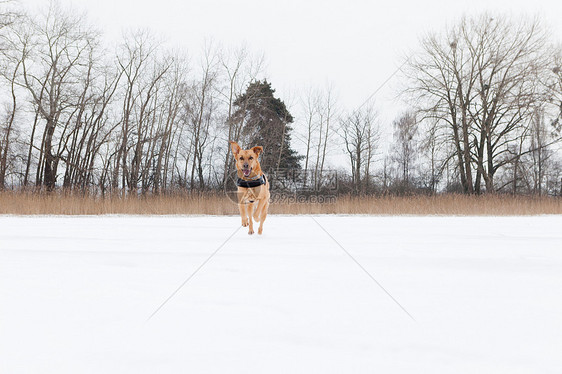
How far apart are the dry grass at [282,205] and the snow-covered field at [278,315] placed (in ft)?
28.8

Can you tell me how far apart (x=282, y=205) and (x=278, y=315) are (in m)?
11.0

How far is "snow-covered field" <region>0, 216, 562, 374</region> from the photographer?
3.93ft

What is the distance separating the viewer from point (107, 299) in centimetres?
187

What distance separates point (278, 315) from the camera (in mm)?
1643

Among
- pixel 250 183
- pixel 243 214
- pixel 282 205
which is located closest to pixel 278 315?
pixel 250 183

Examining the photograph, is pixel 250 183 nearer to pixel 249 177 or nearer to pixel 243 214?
pixel 249 177

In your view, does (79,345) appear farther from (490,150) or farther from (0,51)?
(490,150)

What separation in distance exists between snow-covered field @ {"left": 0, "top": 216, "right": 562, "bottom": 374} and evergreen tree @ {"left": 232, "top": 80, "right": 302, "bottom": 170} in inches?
Result: 766

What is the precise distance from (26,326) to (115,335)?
1.47 ft

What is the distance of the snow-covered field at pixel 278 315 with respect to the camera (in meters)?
1.20

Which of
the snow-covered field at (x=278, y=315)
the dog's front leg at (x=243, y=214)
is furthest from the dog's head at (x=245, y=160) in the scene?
the snow-covered field at (x=278, y=315)

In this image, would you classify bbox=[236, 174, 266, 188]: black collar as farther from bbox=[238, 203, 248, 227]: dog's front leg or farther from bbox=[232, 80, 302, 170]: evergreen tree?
bbox=[232, 80, 302, 170]: evergreen tree

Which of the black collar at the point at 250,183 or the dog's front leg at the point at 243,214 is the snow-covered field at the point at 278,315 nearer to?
the black collar at the point at 250,183

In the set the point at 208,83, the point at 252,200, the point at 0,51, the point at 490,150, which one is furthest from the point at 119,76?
the point at 490,150
